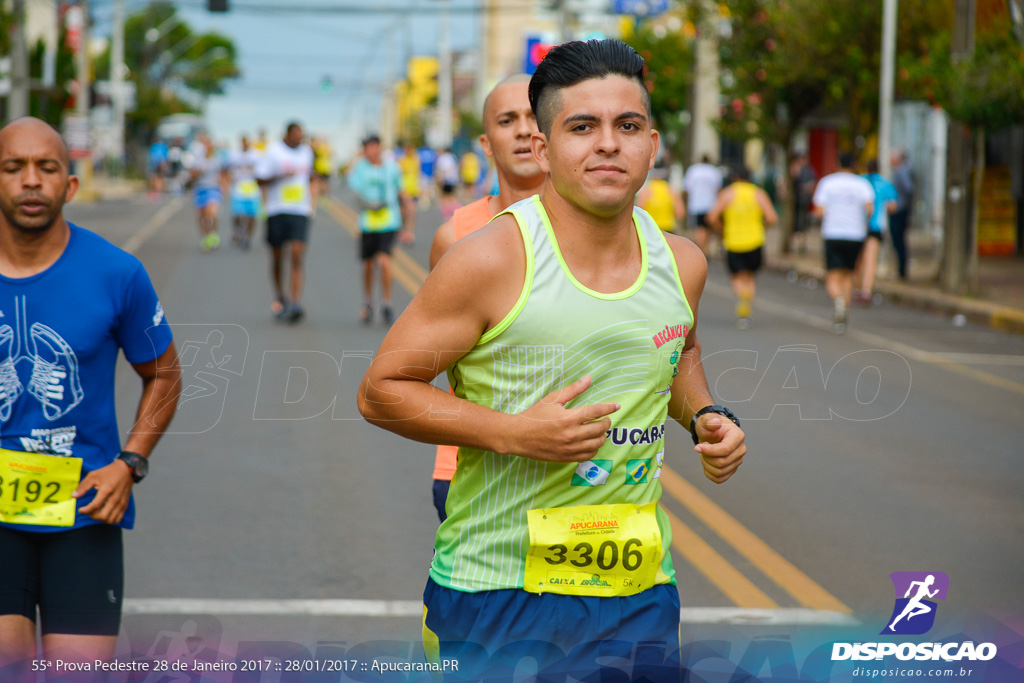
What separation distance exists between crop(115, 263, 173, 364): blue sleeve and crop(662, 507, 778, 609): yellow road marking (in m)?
3.00

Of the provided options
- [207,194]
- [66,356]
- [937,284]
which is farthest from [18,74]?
[66,356]

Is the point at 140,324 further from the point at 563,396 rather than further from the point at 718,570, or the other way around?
the point at 718,570

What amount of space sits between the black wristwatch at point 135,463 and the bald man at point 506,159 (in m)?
1.06

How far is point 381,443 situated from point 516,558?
6.64 meters

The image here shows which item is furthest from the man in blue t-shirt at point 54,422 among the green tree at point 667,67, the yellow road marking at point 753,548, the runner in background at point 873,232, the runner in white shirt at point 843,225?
the green tree at point 667,67

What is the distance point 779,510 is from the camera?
7465mm

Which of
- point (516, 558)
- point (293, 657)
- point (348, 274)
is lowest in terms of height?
point (348, 274)

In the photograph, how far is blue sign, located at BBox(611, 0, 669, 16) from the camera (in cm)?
4384

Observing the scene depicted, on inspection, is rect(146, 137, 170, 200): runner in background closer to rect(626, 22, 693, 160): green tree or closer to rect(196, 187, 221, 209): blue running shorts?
rect(626, 22, 693, 160): green tree

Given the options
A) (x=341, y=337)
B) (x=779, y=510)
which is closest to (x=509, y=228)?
(x=779, y=510)

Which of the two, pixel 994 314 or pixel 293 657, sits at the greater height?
pixel 293 657

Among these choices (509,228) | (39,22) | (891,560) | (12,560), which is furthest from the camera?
(39,22)

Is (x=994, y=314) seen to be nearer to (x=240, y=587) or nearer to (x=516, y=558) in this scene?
(x=240, y=587)

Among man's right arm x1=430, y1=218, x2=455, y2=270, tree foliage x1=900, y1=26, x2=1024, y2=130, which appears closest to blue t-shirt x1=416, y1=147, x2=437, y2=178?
tree foliage x1=900, y1=26, x2=1024, y2=130
